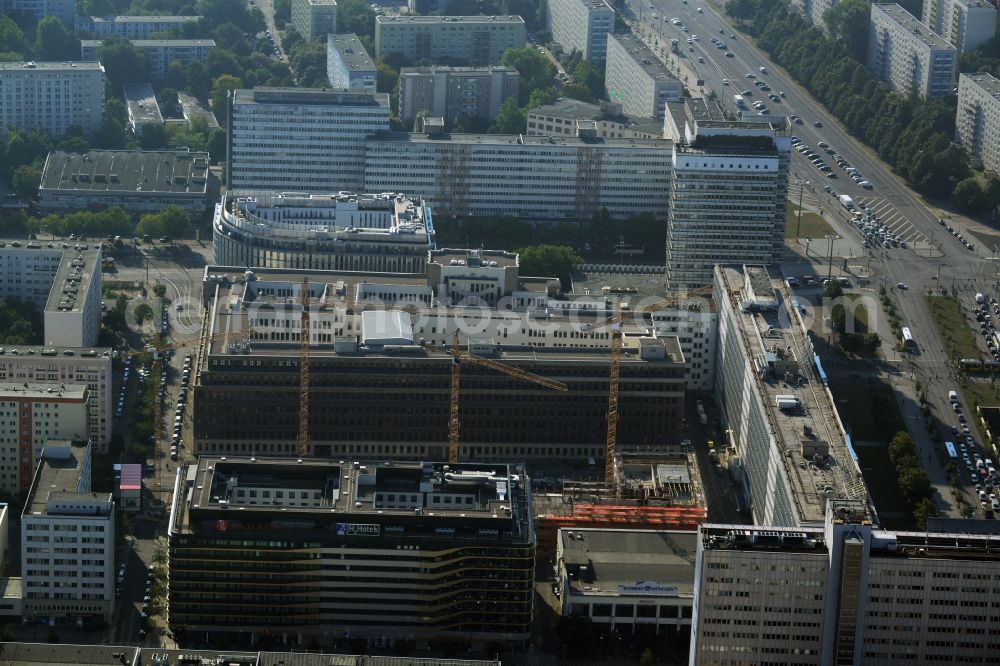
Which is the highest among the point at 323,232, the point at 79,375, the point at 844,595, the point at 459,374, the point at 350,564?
the point at 844,595

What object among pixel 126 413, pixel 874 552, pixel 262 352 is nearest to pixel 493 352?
pixel 262 352

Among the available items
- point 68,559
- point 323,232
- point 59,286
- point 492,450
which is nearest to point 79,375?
point 59,286

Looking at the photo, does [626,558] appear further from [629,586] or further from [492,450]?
[492,450]

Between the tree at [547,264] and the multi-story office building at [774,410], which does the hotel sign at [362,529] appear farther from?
the tree at [547,264]

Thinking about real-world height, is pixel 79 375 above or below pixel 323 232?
below

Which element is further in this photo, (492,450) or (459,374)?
(492,450)

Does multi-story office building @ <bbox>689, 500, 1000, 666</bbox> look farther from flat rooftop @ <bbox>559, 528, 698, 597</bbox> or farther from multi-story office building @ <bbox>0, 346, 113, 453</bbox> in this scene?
multi-story office building @ <bbox>0, 346, 113, 453</bbox>

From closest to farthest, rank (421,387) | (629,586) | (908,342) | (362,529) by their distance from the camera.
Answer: (362,529)
(629,586)
(421,387)
(908,342)
